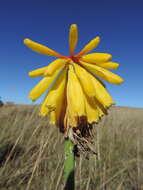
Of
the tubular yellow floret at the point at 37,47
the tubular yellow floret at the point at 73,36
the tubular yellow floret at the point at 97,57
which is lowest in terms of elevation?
the tubular yellow floret at the point at 97,57

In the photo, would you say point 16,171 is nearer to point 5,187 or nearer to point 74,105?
point 5,187

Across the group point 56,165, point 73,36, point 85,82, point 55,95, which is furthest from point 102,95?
point 56,165

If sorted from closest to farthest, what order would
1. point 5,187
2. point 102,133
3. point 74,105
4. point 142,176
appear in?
point 74,105, point 5,187, point 142,176, point 102,133

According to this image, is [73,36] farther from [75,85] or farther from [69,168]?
[69,168]

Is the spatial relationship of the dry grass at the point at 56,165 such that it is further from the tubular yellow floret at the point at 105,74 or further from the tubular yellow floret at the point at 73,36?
the tubular yellow floret at the point at 73,36

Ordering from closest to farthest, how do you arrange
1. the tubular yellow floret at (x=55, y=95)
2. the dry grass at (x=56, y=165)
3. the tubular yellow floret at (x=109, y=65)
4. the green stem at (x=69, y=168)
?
the green stem at (x=69, y=168) < the tubular yellow floret at (x=55, y=95) < the tubular yellow floret at (x=109, y=65) < the dry grass at (x=56, y=165)

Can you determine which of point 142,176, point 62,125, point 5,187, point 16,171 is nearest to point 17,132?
point 16,171

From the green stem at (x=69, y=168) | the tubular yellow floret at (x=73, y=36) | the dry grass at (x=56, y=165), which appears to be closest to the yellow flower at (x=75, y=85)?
the tubular yellow floret at (x=73, y=36)

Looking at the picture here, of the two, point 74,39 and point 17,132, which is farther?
point 17,132
